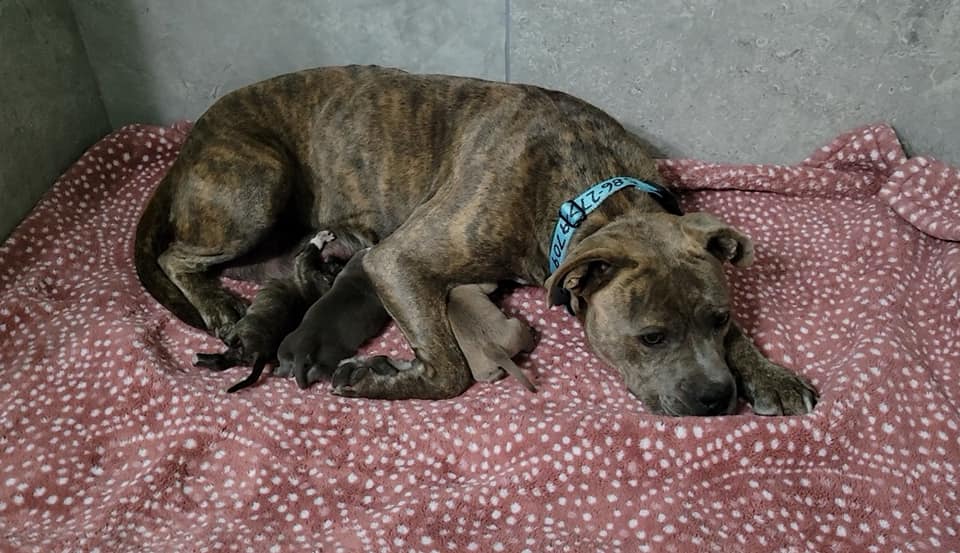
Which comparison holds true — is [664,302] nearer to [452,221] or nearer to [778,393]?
[778,393]

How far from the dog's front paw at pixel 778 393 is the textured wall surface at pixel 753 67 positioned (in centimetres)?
146

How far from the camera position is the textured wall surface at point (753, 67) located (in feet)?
11.6

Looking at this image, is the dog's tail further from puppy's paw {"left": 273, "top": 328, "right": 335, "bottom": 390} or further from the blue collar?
the blue collar

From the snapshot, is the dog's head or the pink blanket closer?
the pink blanket

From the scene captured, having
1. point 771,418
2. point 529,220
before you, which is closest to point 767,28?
point 529,220

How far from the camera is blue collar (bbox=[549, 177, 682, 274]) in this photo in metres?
2.88

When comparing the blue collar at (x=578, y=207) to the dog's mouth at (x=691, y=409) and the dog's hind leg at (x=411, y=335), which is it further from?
the dog's mouth at (x=691, y=409)

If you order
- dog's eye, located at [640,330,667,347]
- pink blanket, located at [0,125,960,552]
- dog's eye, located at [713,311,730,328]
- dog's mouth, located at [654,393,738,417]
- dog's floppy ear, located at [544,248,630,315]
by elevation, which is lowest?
pink blanket, located at [0,125,960,552]

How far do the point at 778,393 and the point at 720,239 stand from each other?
0.55 m

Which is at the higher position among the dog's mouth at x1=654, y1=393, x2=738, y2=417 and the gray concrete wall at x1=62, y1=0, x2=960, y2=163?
the gray concrete wall at x1=62, y1=0, x2=960, y2=163

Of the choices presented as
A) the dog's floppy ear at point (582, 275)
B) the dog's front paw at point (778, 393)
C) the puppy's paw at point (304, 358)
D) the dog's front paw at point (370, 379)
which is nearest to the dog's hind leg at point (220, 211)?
the puppy's paw at point (304, 358)

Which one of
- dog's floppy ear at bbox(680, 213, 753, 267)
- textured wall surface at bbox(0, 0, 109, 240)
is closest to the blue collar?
dog's floppy ear at bbox(680, 213, 753, 267)

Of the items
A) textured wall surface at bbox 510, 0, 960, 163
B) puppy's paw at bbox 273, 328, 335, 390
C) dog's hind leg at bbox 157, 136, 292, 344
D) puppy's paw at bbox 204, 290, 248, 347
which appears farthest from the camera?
textured wall surface at bbox 510, 0, 960, 163

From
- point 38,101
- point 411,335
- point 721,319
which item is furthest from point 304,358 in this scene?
point 38,101
